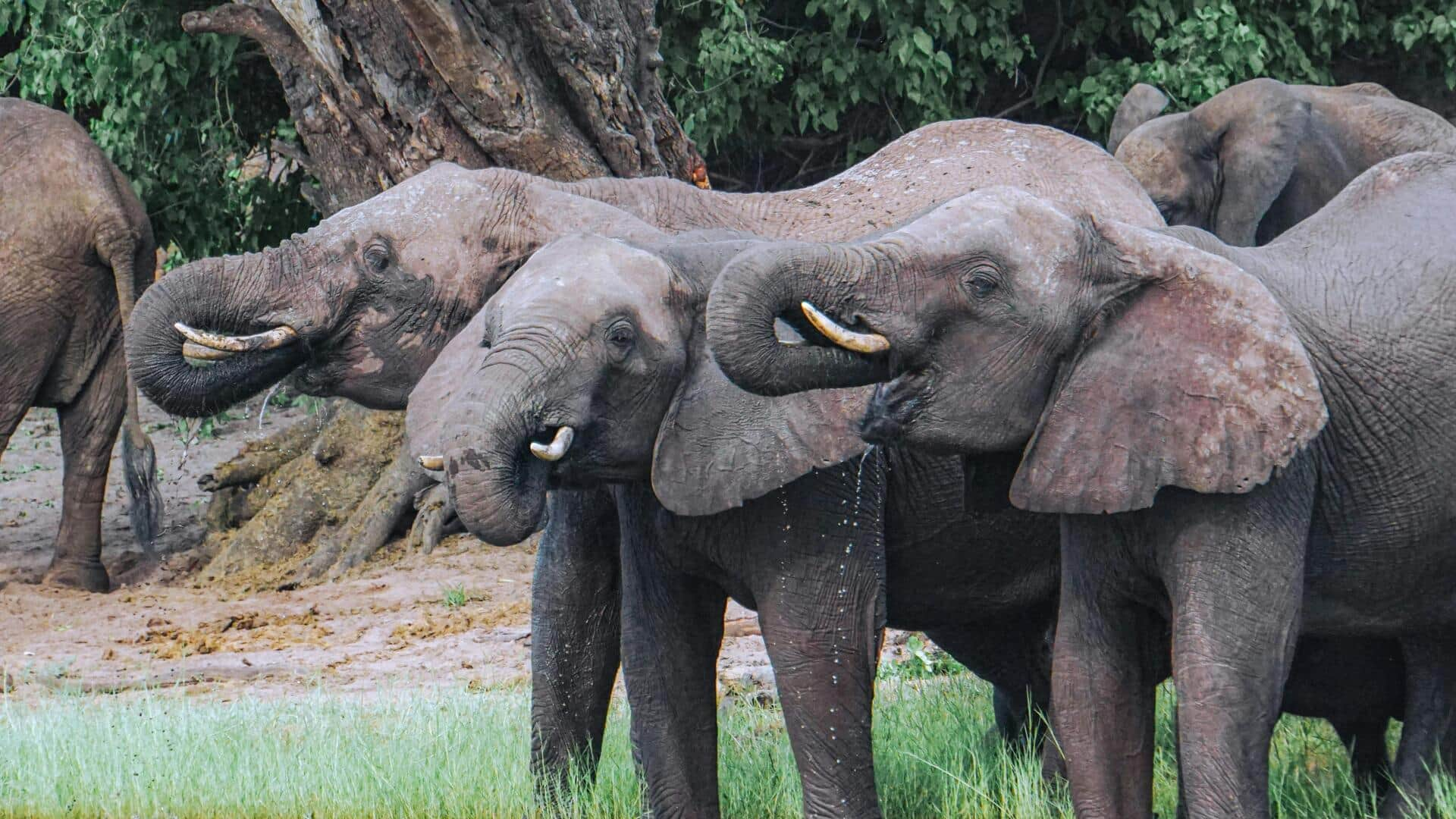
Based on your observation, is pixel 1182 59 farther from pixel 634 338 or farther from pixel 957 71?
pixel 634 338

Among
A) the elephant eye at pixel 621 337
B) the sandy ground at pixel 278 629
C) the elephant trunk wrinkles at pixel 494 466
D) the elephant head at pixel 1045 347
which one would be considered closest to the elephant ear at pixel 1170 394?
the elephant head at pixel 1045 347

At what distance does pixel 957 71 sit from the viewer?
10570mm

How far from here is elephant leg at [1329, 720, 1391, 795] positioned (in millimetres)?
5355

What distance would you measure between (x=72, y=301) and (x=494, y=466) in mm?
7126

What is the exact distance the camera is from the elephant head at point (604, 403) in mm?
4293

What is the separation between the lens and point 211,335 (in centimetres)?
527

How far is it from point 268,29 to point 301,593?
2.84m

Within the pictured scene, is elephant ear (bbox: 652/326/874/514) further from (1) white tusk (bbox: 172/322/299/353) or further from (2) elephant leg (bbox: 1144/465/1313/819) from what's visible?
(1) white tusk (bbox: 172/322/299/353)

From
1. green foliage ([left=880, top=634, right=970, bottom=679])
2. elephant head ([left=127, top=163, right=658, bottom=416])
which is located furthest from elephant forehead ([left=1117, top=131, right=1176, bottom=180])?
elephant head ([left=127, top=163, right=658, bottom=416])

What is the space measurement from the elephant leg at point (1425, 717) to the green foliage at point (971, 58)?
5.58 m

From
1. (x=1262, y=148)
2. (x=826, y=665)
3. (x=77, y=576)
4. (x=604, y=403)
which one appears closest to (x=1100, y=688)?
(x=826, y=665)

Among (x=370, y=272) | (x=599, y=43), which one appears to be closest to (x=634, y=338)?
(x=370, y=272)

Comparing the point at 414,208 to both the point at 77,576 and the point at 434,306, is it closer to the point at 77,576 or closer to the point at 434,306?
the point at 434,306

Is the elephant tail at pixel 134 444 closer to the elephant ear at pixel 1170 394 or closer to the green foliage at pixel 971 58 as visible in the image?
the green foliage at pixel 971 58
